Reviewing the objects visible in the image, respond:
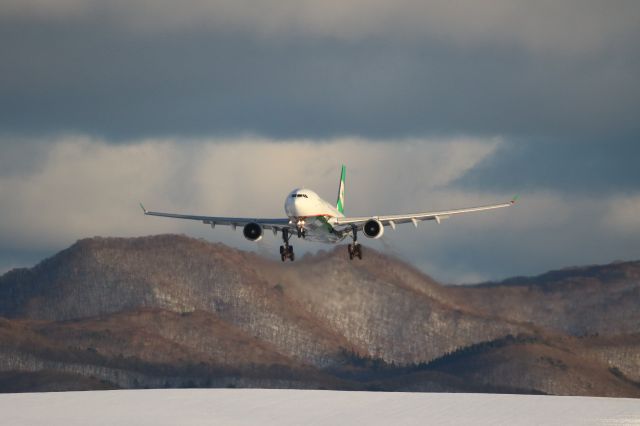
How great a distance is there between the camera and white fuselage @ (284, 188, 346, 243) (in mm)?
163875

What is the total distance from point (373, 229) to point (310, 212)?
10717 millimetres

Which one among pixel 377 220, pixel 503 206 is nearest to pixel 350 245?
pixel 377 220

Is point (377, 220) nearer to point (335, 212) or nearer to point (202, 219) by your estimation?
point (335, 212)

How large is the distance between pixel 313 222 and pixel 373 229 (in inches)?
345

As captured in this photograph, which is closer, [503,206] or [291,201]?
[291,201]

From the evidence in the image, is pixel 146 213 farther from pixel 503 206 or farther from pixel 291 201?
pixel 503 206

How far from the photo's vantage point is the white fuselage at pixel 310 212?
538 ft

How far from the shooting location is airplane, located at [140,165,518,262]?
164625 mm

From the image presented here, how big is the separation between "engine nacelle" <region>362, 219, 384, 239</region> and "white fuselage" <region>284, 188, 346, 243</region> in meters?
4.31

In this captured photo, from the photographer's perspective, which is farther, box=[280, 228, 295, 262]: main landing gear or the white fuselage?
box=[280, 228, 295, 262]: main landing gear

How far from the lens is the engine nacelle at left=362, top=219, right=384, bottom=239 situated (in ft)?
564

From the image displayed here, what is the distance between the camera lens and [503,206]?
175 metres

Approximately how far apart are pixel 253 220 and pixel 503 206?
98.9 feet

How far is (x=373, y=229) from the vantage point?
172m
